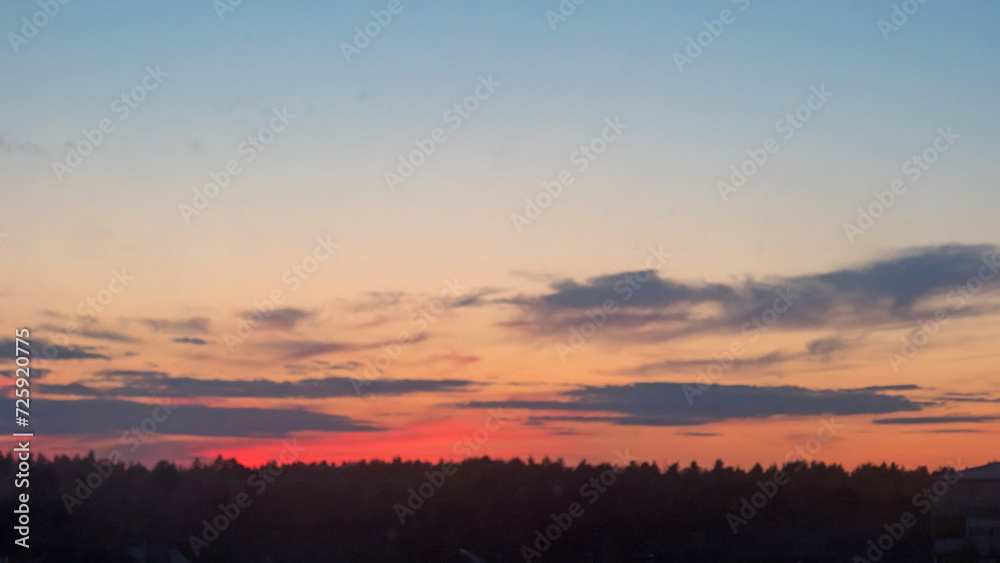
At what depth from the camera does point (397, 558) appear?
45.7 metres

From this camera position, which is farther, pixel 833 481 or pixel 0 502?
pixel 833 481

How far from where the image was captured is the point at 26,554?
38.3 m

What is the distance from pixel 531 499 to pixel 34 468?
2377cm

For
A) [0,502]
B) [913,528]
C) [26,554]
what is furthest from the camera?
[913,528]

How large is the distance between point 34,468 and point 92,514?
241 inches

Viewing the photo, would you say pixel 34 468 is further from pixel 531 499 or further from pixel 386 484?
pixel 531 499

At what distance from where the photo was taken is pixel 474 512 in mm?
54875

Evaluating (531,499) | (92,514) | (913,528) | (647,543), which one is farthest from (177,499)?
(913,528)

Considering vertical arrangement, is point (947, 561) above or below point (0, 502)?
below

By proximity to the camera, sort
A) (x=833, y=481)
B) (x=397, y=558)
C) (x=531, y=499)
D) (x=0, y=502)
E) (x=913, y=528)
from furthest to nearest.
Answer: (x=833, y=481) < (x=531, y=499) < (x=913, y=528) < (x=397, y=558) < (x=0, y=502)

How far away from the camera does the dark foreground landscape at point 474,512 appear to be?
45562 mm

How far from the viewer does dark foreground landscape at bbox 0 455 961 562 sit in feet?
149

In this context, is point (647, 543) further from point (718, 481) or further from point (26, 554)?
point (26, 554)

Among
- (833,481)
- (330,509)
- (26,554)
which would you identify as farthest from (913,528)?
(26,554)
